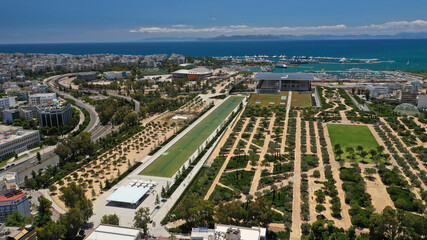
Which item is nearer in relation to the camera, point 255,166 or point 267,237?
point 267,237

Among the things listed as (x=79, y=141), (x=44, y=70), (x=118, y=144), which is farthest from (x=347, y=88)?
(x=44, y=70)

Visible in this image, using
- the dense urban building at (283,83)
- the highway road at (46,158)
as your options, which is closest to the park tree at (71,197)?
the highway road at (46,158)

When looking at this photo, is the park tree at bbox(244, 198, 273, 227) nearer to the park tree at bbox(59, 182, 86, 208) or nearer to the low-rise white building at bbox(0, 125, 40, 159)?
the park tree at bbox(59, 182, 86, 208)

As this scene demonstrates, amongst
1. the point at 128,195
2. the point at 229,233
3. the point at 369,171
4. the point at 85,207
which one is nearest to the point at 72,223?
Answer: the point at 85,207

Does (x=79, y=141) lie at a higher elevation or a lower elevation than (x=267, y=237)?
higher

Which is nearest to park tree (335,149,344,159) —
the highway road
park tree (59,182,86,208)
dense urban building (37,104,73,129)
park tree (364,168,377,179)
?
park tree (364,168,377,179)

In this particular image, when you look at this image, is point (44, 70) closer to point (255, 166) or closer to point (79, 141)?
point (79, 141)
